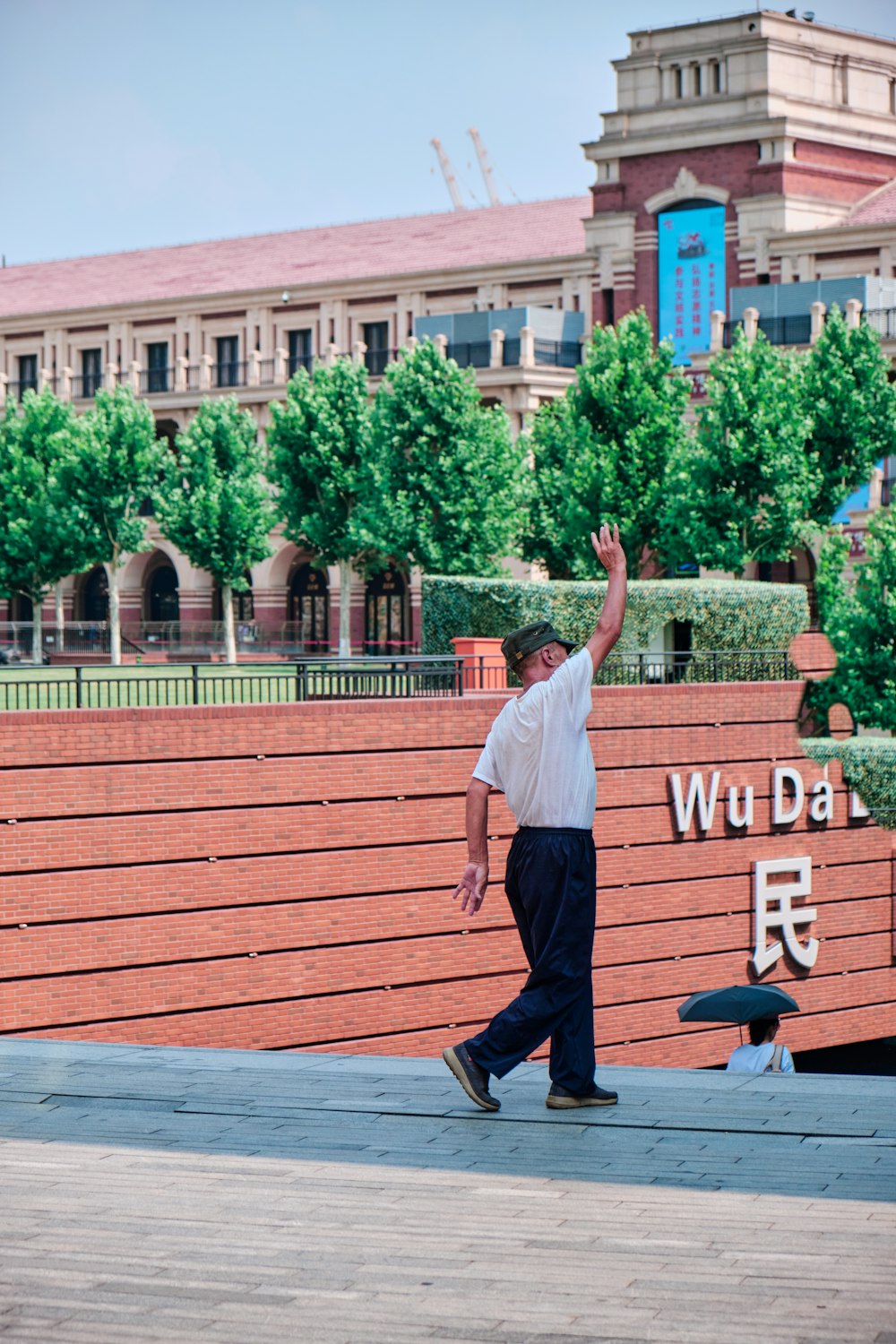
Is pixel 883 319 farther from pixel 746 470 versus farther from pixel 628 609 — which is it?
pixel 628 609

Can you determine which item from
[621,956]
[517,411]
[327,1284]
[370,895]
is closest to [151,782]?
[370,895]

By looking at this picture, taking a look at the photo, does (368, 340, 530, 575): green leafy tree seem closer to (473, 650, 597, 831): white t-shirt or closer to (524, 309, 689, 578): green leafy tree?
(524, 309, 689, 578): green leafy tree

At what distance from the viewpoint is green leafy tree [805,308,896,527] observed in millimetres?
38156

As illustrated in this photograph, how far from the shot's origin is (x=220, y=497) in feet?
162

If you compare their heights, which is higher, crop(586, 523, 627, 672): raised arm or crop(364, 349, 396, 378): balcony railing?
crop(364, 349, 396, 378): balcony railing

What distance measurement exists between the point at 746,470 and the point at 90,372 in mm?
32105

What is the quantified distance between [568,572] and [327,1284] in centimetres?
3707

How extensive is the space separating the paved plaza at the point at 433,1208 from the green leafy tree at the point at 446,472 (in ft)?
115

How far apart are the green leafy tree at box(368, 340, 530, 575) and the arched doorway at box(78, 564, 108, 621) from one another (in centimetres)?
2205

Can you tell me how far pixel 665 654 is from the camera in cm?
2559

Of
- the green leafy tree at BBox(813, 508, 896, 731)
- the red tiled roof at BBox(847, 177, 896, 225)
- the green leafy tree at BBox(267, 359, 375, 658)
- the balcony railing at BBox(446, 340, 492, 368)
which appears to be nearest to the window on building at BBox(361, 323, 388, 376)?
the balcony railing at BBox(446, 340, 492, 368)

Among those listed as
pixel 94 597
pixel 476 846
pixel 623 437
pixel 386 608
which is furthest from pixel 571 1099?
pixel 94 597

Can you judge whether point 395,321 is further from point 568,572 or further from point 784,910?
point 784,910

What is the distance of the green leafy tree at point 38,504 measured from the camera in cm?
4872
